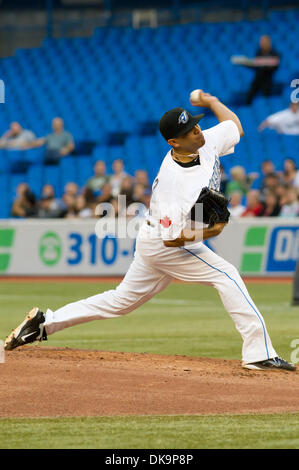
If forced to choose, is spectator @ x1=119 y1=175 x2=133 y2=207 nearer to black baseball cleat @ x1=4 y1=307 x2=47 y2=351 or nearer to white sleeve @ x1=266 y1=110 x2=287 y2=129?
white sleeve @ x1=266 y1=110 x2=287 y2=129

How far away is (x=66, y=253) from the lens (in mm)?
17859

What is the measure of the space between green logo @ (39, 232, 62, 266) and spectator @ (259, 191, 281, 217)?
388 cm

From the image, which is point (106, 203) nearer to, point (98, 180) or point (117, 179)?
point (117, 179)

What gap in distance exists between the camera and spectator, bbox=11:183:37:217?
1914cm

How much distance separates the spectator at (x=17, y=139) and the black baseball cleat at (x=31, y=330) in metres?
14.1

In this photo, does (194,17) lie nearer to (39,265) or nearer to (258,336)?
(39,265)

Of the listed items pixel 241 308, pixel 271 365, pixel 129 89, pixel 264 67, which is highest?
pixel 129 89

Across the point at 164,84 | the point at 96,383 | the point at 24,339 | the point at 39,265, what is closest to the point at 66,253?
the point at 39,265

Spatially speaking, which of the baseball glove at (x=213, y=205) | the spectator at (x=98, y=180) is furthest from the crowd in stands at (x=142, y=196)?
the baseball glove at (x=213, y=205)

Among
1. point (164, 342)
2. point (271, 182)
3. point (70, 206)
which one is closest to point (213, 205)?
point (164, 342)

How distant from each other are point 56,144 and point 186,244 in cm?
1459

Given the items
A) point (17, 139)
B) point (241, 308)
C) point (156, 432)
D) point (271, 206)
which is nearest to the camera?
point (156, 432)

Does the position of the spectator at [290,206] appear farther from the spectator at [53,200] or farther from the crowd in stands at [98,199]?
the spectator at [53,200]

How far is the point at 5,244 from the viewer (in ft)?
59.5
